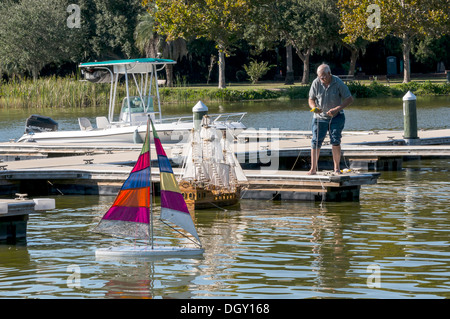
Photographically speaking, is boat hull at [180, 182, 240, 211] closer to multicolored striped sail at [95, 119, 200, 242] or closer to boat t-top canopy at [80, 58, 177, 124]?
multicolored striped sail at [95, 119, 200, 242]

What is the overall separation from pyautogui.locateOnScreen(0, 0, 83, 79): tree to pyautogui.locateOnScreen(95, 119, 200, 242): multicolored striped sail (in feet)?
172

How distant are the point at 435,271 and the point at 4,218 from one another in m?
6.40

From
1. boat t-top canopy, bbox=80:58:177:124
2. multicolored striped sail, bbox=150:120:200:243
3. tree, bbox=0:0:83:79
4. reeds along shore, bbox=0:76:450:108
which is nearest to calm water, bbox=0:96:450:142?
reeds along shore, bbox=0:76:450:108

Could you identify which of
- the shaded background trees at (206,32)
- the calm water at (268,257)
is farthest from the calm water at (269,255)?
the shaded background trees at (206,32)

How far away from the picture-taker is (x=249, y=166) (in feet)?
65.9

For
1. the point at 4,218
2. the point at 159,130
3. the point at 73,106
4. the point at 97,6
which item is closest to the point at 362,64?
the point at 97,6

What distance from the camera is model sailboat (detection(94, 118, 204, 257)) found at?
11.1 meters

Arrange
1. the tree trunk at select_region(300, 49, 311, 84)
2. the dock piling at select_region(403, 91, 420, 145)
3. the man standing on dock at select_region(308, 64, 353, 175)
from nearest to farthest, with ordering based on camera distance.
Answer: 1. the man standing on dock at select_region(308, 64, 353, 175)
2. the dock piling at select_region(403, 91, 420, 145)
3. the tree trunk at select_region(300, 49, 311, 84)

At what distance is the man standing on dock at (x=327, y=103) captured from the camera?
47.5 ft

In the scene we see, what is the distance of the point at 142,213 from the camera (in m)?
11.2

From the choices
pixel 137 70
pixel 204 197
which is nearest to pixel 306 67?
pixel 137 70

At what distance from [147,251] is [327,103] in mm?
4974

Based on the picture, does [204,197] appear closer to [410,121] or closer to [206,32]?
[410,121]
